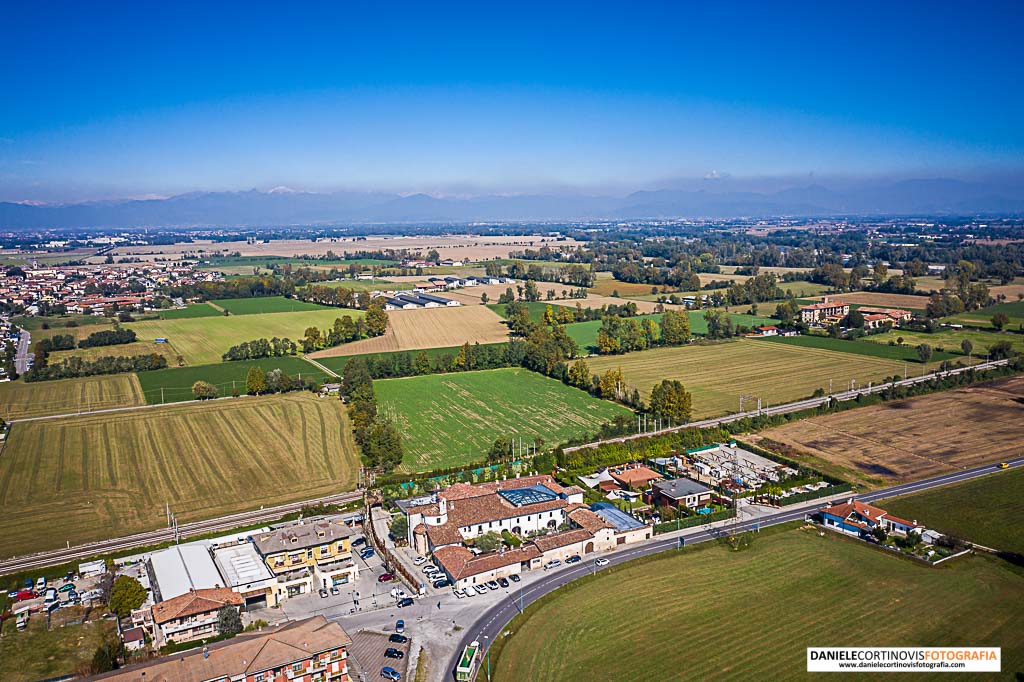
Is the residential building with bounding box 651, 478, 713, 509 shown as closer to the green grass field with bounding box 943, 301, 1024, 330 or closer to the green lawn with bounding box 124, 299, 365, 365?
the green lawn with bounding box 124, 299, 365, 365

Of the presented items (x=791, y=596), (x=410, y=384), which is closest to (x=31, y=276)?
(x=410, y=384)

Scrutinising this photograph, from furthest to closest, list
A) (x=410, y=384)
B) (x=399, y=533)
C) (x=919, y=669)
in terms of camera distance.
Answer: (x=410, y=384)
(x=399, y=533)
(x=919, y=669)

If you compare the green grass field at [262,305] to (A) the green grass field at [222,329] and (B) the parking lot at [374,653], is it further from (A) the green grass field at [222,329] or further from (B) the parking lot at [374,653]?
(B) the parking lot at [374,653]

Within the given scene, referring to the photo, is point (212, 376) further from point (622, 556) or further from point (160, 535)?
point (622, 556)

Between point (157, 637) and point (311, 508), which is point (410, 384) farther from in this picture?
point (157, 637)

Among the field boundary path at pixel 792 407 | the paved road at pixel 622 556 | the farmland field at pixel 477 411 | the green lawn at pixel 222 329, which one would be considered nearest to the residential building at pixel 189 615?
the paved road at pixel 622 556

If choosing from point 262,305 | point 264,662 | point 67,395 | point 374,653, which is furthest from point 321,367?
point 264,662

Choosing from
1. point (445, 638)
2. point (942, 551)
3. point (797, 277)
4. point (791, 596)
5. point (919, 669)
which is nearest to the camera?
point (919, 669)
